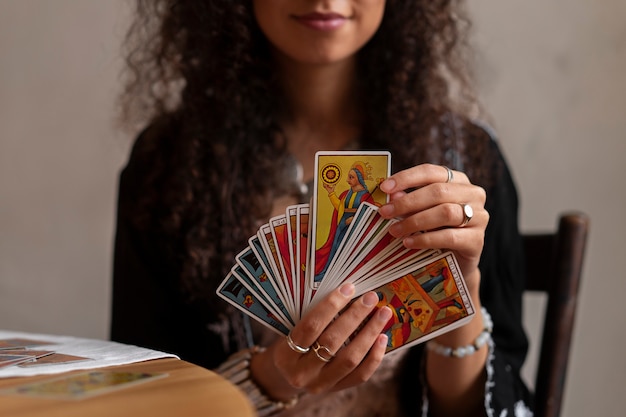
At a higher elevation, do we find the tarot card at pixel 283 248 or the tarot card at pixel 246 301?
the tarot card at pixel 283 248

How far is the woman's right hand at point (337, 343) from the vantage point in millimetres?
876

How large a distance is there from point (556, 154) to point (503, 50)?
0.32 metres

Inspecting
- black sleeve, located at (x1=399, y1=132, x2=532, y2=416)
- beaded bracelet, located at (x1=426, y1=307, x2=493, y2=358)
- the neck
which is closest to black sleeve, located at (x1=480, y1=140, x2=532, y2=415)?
black sleeve, located at (x1=399, y1=132, x2=532, y2=416)

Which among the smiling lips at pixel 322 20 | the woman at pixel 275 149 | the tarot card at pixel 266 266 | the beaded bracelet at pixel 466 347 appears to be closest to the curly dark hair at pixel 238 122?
the woman at pixel 275 149

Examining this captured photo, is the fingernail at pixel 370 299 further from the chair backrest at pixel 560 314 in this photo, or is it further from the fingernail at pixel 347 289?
the chair backrest at pixel 560 314

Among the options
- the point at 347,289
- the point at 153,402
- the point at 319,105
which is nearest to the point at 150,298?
the point at 319,105

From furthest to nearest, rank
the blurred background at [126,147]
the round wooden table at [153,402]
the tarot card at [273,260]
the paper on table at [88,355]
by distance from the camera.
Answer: the blurred background at [126,147] < the tarot card at [273,260] < the paper on table at [88,355] < the round wooden table at [153,402]

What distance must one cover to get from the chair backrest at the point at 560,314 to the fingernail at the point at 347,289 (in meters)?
0.56

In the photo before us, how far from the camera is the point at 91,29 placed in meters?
1.93

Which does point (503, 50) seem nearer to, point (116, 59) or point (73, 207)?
point (116, 59)

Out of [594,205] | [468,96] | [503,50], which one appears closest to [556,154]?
[594,205]

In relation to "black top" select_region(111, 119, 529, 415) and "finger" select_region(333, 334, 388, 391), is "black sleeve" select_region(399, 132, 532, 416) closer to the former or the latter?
"black top" select_region(111, 119, 529, 415)

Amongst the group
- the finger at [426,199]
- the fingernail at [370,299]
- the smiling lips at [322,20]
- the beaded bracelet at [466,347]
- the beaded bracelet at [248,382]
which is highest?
the smiling lips at [322,20]

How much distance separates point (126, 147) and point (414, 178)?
131 centimetres
